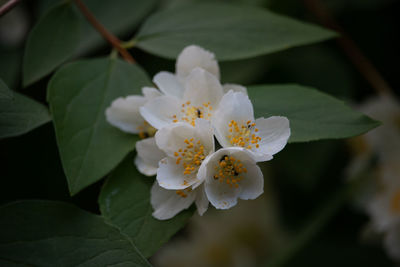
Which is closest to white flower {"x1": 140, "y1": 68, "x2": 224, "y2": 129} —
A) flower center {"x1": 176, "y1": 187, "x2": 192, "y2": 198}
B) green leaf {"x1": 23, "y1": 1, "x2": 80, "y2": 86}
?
flower center {"x1": 176, "y1": 187, "x2": 192, "y2": 198}

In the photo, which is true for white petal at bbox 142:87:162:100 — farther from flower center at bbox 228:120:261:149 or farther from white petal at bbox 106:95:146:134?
flower center at bbox 228:120:261:149

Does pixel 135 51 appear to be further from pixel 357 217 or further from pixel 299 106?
pixel 357 217

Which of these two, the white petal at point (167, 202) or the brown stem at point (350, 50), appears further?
the brown stem at point (350, 50)

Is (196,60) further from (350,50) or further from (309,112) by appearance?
(350,50)

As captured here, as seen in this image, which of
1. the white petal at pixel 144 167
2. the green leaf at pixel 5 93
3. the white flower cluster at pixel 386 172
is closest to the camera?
the green leaf at pixel 5 93

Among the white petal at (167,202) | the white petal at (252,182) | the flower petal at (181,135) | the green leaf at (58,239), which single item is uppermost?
the flower petal at (181,135)

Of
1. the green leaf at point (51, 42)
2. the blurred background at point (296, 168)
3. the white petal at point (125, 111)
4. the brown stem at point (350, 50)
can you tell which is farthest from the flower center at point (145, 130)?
the brown stem at point (350, 50)

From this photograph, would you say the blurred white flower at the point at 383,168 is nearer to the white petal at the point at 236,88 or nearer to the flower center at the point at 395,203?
the flower center at the point at 395,203
